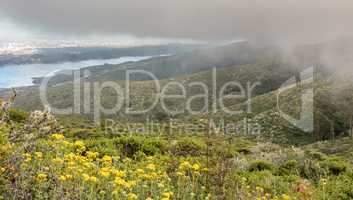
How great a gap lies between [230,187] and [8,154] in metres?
3.14

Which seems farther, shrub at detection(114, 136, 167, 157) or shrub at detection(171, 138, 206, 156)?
shrub at detection(114, 136, 167, 157)

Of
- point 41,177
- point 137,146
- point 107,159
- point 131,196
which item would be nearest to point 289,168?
point 137,146

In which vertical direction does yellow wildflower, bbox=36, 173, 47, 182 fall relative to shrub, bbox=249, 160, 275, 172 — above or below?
above

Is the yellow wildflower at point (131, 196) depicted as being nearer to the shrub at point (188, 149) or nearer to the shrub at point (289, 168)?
the shrub at point (188, 149)

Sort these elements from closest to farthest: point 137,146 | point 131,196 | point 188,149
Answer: point 131,196
point 188,149
point 137,146

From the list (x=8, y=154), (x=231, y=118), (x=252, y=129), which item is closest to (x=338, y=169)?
(x=8, y=154)

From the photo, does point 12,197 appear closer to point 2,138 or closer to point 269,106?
point 2,138

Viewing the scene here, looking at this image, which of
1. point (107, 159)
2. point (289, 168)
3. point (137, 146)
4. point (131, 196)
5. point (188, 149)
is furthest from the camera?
point (137, 146)

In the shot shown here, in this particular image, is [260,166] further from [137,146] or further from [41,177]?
[41,177]

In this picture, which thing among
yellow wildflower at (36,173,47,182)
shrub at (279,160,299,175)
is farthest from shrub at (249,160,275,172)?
yellow wildflower at (36,173,47,182)

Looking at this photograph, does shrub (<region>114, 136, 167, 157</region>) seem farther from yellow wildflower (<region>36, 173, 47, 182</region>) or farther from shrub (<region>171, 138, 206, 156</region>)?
yellow wildflower (<region>36, 173, 47, 182</region>)

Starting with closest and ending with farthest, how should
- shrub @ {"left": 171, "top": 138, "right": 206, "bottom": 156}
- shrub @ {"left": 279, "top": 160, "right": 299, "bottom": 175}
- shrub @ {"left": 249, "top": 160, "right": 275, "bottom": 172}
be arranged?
shrub @ {"left": 171, "top": 138, "right": 206, "bottom": 156} → shrub @ {"left": 279, "top": 160, "right": 299, "bottom": 175} → shrub @ {"left": 249, "top": 160, "right": 275, "bottom": 172}

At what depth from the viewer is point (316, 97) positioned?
171 metres

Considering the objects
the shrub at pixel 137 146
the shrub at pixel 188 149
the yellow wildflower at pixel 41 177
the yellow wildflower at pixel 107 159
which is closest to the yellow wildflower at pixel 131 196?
the yellow wildflower at pixel 41 177
